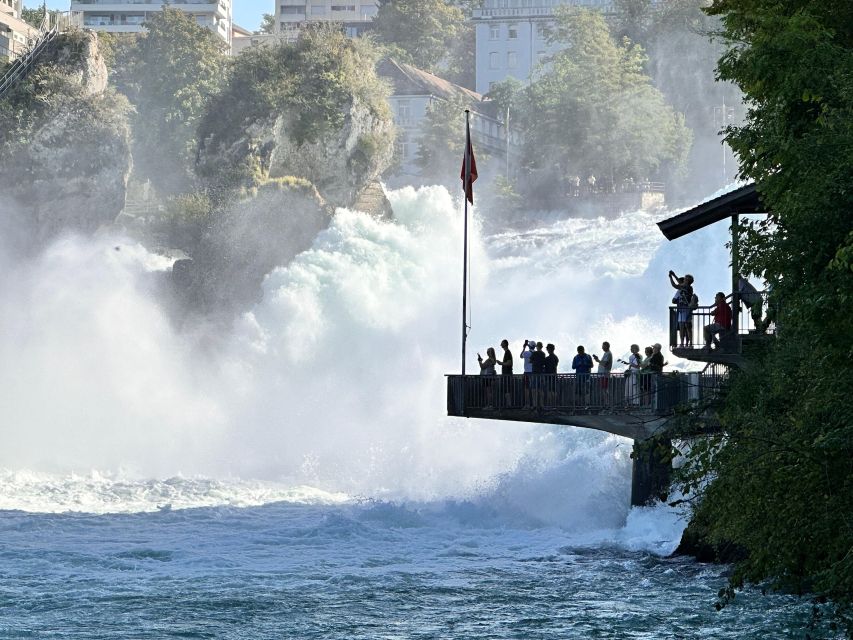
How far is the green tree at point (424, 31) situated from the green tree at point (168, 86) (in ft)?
119

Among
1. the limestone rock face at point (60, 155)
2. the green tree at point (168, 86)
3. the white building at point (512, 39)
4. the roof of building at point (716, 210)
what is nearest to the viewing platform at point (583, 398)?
the roof of building at point (716, 210)

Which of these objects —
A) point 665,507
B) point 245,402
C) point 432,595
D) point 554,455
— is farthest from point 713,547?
point 245,402

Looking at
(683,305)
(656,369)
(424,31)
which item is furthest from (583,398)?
(424,31)

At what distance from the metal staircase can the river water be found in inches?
361

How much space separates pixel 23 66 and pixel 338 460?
3463 cm

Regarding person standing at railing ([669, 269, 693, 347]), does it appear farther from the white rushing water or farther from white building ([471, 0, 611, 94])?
white building ([471, 0, 611, 94])

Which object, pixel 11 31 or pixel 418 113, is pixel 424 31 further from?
pixel 11 31

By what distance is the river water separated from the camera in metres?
33.4

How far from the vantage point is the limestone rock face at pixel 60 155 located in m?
82.4

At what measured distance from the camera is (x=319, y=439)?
63.4 meters

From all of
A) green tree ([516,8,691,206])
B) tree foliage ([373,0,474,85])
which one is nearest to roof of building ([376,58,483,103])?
green tree ([516,8,691,206])

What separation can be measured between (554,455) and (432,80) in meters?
93.7

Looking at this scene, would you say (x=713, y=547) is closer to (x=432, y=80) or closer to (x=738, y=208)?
(x=738, y=208)

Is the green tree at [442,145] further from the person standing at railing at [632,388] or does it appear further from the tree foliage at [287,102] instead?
the person standing at railing at [632,388]
